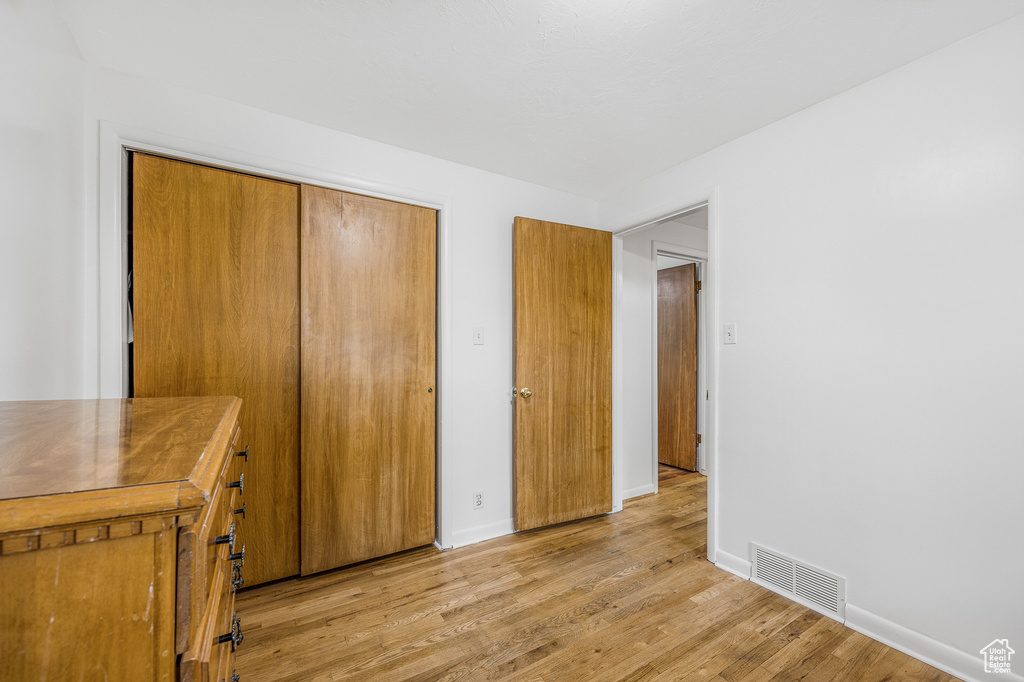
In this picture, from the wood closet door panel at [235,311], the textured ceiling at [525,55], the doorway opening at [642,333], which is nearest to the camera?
the textured ceiling at [525,55]

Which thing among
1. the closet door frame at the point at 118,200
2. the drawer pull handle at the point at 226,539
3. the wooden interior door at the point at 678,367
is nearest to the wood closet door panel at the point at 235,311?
the closet door frame at the point at 118,200

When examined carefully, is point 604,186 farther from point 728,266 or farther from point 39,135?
point 39,135

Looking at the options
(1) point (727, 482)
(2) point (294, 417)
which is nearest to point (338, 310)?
(2) point (294, 417)

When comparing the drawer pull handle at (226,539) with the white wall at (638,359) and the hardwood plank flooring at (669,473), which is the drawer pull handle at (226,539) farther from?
the hardwood plank flooring at (669,473)

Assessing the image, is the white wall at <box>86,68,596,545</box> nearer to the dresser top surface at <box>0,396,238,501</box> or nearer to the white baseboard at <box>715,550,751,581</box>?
the white baseboard at <box>715,550,751,581</box>

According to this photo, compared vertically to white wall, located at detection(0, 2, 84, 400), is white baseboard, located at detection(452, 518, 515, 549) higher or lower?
lower

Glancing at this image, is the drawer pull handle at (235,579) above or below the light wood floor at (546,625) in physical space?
above

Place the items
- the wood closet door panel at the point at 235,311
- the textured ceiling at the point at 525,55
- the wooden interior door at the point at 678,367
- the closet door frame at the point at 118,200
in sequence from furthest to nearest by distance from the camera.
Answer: the wooden interior door at the point at 678,367, the wood closet door panel at the point at 235,311, the closet door frame at the point at 118,200, the textured ceiling at the point at 525,55

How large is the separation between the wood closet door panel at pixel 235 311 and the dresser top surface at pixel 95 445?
3.49 feet

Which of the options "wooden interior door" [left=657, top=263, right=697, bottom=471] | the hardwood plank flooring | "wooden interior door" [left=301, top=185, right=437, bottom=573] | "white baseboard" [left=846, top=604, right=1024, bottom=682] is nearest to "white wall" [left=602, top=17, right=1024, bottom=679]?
"white baseboard" [left=846, top=604, right=1024, bottom=682]

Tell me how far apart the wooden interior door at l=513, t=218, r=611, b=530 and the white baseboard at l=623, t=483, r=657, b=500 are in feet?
1.26

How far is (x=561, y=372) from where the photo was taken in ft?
9.48

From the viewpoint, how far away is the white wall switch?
2312 millimetres

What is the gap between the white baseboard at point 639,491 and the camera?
3408mm
